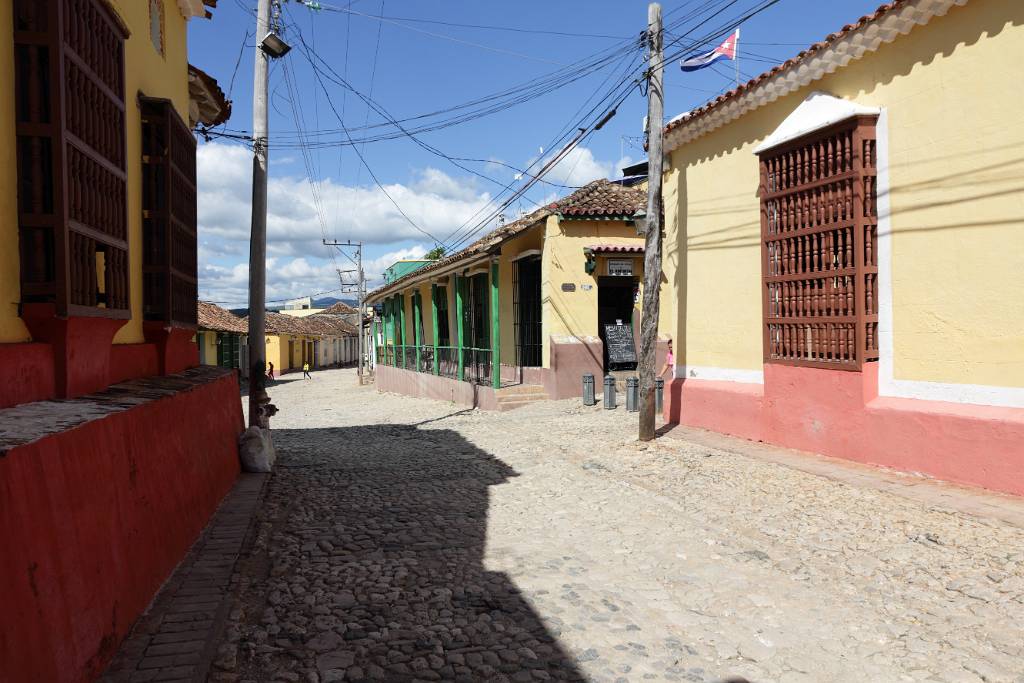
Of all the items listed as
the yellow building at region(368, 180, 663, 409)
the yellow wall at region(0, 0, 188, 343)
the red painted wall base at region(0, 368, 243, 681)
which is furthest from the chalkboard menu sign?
the red painted wall base at region(0, 368, 243, 681)

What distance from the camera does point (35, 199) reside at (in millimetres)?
3445

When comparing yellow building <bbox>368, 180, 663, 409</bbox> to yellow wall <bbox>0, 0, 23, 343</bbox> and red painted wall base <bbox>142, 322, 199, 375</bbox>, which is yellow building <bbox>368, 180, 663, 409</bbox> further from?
yellow wall <bbox>0, 0, 23, 343</bbox>

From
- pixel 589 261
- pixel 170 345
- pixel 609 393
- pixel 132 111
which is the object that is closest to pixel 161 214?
pixel 132 111

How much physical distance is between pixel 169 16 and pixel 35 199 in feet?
13.9

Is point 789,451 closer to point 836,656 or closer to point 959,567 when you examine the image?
point 959,567

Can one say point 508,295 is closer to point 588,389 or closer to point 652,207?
point 588,389

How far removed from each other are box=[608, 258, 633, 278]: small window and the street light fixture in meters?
7.56

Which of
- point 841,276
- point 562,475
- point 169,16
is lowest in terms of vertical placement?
point 562,475

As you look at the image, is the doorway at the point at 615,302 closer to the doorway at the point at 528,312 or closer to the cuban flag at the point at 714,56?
the doorway at the point at 528,312

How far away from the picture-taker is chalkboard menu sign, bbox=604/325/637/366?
14.9 m

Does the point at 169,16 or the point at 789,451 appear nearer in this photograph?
the point at 169,16

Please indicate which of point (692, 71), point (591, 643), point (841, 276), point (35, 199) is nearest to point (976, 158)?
point (841, 276)

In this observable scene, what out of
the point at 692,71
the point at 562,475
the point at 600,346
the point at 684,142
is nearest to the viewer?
the point at 562,475

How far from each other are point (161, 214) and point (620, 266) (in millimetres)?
10195
